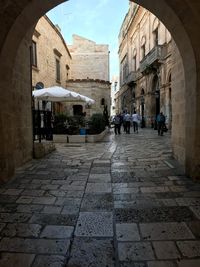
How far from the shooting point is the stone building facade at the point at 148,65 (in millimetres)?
19766

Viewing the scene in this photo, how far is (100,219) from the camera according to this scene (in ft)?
11.0

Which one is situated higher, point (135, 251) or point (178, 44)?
point (178, 44)

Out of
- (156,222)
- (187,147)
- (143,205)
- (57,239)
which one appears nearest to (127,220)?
(156,222)

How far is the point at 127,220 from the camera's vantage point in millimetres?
3307

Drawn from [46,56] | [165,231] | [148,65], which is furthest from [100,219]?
[148,65]

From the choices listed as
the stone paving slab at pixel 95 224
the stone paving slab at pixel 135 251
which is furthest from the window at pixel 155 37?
the stone paving slab at pixel 135 251

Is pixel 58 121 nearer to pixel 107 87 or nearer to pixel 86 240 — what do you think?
pixel 86 240

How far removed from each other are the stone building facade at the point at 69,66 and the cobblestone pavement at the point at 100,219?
10.7 metres

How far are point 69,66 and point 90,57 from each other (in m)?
7.39

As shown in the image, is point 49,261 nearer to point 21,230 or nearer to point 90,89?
point 21,230

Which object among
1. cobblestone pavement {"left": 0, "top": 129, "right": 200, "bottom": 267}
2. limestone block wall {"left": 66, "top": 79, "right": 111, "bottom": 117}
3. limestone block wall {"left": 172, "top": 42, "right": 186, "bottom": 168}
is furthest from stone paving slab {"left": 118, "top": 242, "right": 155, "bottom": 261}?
limestone block wall {"left": 66, "top": 79, "right": 111, "bottom": 117}

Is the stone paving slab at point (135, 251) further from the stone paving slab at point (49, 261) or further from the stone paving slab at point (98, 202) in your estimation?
the stone paving slab at point (98, 202)

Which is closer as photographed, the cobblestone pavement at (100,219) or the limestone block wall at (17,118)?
the cobblestone pavement at (100,219)

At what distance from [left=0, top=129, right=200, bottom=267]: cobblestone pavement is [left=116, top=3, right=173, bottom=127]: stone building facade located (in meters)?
14.7
